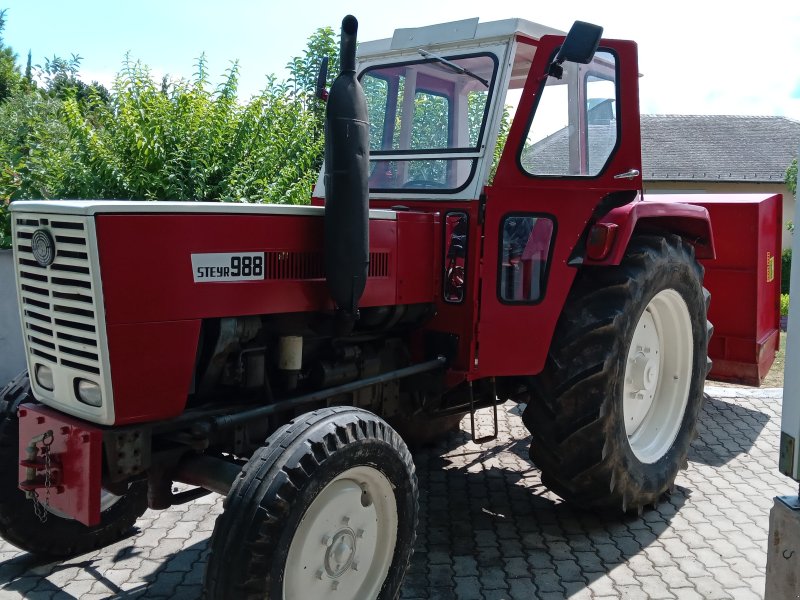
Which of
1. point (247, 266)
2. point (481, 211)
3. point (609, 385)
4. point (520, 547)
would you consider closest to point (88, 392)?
point (247, 266)

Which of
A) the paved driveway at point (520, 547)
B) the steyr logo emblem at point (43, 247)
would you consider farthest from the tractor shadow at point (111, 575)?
the steyr logo emblem at point (43, 247)

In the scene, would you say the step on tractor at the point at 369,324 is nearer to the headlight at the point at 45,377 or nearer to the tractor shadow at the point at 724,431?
the headlight at the point at 45,377

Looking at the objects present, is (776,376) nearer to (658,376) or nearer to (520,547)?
(658,376)

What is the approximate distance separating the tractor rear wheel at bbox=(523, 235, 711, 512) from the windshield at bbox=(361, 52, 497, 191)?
2.97 ft

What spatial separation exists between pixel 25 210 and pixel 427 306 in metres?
1.77

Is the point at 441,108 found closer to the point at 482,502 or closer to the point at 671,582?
the point at 482,502

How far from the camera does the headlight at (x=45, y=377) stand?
290 centimetres

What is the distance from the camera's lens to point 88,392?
271 cm

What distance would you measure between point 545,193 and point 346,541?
72.1 inches

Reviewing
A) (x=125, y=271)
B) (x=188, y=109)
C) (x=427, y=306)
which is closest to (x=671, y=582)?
(x=427, y=306)

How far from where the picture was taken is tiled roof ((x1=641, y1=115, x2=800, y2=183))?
22.4m

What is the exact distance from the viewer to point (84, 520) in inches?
104

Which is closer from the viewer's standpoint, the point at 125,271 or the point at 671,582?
the point at 125,271

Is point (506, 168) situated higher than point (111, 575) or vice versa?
point (506, 168)
